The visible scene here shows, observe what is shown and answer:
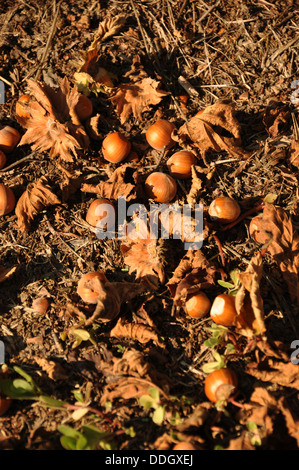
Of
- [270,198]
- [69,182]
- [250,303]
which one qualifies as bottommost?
[250,303]

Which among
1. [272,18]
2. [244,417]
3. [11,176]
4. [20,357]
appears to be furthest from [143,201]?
[272,18]

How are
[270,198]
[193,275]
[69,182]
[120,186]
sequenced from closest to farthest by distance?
[193,275]
[270,198]
[120,186]
[69,182]

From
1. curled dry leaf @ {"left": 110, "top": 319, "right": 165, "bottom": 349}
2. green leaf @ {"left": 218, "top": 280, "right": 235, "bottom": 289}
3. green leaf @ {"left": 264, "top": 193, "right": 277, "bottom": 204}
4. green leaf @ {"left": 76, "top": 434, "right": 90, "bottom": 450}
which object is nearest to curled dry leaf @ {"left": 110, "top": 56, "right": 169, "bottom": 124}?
green leaf @ {"left": 264, "top": 193, "right": 277, "bottom": 204}

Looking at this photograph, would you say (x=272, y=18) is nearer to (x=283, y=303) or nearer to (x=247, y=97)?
(x=247, y=97)

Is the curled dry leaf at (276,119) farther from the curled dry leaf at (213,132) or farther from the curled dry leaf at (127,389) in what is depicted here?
the curled dry leaf at (127,389)

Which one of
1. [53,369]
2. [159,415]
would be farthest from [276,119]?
[53,369]

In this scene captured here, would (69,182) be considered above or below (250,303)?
above

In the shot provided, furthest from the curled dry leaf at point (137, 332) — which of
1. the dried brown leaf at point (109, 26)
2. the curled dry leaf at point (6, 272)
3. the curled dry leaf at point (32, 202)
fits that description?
the dried brown leaf at point (109, 26)

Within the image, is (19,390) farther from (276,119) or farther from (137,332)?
(276,119)
